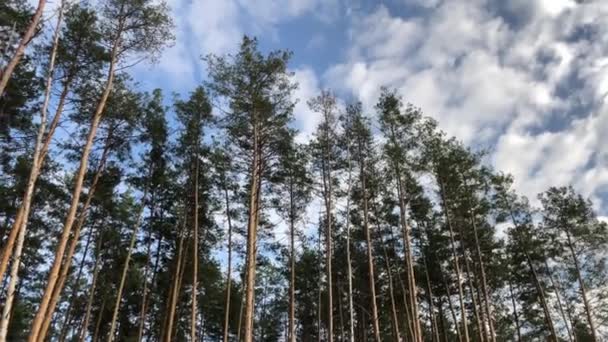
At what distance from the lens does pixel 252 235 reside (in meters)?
9.95

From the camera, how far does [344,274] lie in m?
22.2

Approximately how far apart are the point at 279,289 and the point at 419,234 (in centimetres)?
1401

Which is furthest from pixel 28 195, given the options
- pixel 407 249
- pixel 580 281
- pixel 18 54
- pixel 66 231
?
pixel 580 281

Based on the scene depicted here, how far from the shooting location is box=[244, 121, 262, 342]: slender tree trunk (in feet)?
28.6

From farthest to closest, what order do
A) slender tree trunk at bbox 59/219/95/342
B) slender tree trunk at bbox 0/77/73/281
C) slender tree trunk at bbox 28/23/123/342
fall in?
slender tree trunk at bbox 59/219/95/342, slender tree trunk at bbox 28/23/123/342, slender tree trunk at bbox 0/77/73/281

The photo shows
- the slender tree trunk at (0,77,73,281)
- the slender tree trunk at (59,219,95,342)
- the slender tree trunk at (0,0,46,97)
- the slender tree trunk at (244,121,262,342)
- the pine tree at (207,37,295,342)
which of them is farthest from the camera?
the slender tree trunk at (59,219,95,342)

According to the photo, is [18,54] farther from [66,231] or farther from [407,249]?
[407,249]

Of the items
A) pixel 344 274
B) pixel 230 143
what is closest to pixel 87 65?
pixel 230 143

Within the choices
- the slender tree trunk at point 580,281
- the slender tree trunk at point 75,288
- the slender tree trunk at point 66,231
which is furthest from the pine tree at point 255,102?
the slender tree trunk at point 580,281

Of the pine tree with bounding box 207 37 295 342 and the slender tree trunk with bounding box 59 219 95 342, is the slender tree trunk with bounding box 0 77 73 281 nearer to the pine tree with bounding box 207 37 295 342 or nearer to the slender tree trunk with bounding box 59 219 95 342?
the pine tree with bounding box 207 37 295 342

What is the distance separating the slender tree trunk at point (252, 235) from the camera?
8.71 metres

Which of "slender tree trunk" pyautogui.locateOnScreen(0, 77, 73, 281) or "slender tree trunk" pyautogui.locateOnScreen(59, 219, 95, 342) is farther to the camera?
"slender tree trunk" pyautogui.locateOnScreen(59, 219, 95, 342)

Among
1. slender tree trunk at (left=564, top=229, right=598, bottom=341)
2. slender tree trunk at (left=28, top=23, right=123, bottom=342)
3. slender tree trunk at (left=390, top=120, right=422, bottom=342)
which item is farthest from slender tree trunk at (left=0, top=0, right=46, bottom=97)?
slender tree trunk at (left=564, top=229, right=598, bottom=341)

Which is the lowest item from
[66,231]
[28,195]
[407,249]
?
[66,231]
